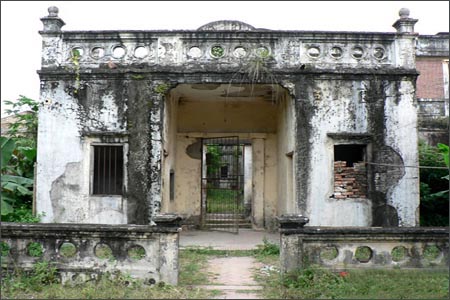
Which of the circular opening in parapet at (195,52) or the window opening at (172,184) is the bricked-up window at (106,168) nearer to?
the window opening at (172,184)

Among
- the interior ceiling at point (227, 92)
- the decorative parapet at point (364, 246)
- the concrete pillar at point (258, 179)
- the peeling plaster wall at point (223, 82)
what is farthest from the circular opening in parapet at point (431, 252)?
the concrete pillar at point (258, 179)

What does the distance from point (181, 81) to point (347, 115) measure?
3561mm

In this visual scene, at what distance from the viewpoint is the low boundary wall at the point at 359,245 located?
20.3 feet

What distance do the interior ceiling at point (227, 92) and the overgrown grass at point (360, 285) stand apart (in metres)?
5.22

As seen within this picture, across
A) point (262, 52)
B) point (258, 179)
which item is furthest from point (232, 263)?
point (258, 179)

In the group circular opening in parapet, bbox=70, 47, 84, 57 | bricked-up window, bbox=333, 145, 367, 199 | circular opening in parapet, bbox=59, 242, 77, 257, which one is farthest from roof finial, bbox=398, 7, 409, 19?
circular opening in parapet, bbox=59, 242, 77, 257

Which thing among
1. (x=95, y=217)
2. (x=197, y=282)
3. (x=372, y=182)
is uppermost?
(x=372, y=182)

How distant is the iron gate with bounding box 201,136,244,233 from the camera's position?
522 inches

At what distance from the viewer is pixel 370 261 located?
20.4ft

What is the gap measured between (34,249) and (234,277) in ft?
9.39

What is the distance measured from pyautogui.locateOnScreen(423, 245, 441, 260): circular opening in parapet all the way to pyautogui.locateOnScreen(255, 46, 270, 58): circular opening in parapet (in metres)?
5.18

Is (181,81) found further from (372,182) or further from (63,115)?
(372,182)

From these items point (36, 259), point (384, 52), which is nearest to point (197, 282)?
point (36, 259)

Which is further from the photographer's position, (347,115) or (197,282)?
(347,115)
